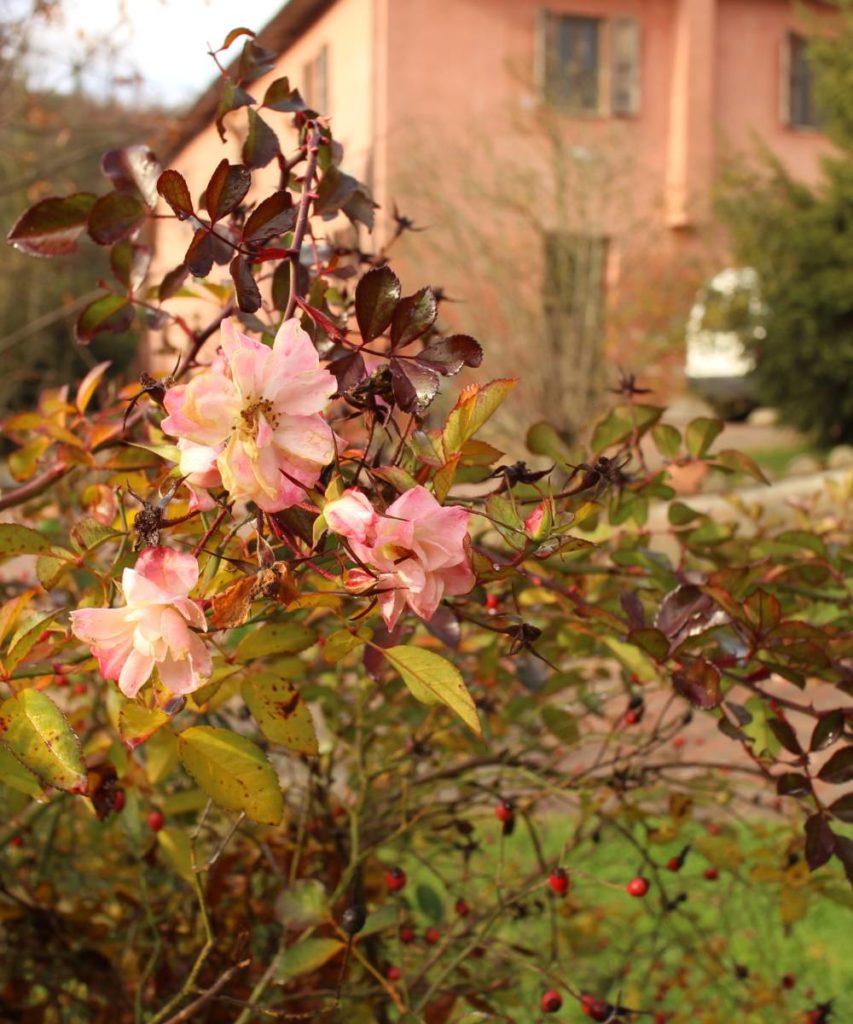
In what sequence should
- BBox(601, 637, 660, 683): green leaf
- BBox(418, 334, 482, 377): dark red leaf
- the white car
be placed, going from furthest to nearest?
the white car
BBox(601, 637, 660, 683): green leaf
BBox(418, 334, 482, 377): dark red leaf

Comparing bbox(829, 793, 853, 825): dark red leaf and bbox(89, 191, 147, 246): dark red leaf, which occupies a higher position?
bbox(89, 191, 147, 246): dark red leaf

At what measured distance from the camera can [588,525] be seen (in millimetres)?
1286

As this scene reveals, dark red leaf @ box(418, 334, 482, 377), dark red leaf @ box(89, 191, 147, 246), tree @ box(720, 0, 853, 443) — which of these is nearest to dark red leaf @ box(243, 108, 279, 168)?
dark red leaf @ box(89, 191, 147, 246)

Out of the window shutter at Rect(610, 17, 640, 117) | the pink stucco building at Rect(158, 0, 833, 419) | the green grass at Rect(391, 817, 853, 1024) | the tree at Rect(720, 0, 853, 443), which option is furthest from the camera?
the window shutter at Rect(610, 17, 640, 117)

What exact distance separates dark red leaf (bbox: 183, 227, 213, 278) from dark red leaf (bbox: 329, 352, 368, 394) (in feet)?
0.41

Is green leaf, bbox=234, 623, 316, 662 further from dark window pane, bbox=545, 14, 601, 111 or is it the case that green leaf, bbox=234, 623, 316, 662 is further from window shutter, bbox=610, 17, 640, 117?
window shutter, bbox=610, 17, 640, 117

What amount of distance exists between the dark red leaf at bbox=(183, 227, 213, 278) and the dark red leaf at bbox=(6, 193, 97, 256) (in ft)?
→ 0.94

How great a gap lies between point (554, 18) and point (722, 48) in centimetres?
247

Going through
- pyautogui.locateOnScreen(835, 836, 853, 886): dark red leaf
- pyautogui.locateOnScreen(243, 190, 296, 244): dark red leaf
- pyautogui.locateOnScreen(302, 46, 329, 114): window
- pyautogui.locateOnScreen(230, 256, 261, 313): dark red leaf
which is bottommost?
pyautogui.locateOnScreen(835, 836, 853, 886): dark red leaf

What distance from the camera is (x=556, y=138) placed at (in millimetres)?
11375

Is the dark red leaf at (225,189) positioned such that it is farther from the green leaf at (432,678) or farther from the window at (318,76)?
the window at (318,76)

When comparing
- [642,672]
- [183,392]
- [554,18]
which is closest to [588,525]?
[642,672]

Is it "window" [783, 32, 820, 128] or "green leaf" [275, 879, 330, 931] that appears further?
"window" [783, 32, 820, 128]

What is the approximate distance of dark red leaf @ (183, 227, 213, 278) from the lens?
88 centimetres
